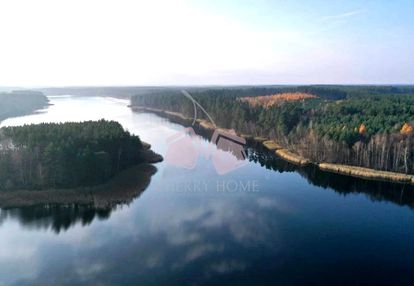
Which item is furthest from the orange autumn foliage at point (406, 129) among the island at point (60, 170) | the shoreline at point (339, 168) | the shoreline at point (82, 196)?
the shoreline at point (82, 196)

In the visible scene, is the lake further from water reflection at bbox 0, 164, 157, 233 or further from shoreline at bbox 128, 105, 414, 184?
shoreline at bbox 128, 105, 414, 184

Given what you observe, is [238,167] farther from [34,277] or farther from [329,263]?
[34,277]

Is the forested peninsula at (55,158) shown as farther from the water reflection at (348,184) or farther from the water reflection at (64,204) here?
the water reflection at (348,184)

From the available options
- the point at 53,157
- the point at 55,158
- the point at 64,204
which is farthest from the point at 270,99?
the point at 64,204

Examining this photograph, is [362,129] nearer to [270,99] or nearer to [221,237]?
[221,237]

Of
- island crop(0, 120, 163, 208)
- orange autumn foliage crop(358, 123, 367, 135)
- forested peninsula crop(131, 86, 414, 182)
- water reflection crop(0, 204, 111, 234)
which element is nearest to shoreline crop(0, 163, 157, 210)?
island crop(0, 120, 163, 208)

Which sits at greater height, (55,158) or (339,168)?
(55,158)

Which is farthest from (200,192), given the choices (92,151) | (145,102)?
(145,102)
